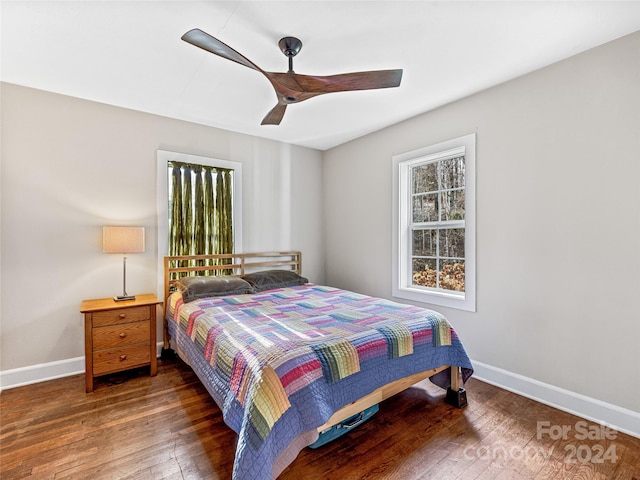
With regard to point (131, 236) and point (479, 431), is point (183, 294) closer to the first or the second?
point (131, 236)

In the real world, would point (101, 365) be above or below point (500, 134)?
below

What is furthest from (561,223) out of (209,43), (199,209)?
(199,209)

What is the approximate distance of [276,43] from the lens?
204 cm

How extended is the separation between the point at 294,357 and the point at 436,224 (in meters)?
2.23

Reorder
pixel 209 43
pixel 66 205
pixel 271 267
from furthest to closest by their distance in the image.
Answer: pixel 271 267 < pixel 66 205 < pixel 209 43

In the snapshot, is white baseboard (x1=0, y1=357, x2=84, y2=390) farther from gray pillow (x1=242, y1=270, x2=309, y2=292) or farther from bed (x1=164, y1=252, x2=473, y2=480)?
gray pillow (x1=242, y1=270, x2=309, y2=292)

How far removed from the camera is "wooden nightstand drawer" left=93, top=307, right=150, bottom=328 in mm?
2518

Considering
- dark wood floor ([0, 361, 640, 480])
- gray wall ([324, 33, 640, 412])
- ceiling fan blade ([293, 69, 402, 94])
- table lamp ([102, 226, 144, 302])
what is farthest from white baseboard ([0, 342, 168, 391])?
gray wall ([324, 33, 640, 412])

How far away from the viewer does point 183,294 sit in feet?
9.34

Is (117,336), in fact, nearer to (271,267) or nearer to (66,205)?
(66,205)

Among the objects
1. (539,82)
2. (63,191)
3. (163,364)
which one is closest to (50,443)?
(163,364)

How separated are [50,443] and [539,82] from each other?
422 centimetres

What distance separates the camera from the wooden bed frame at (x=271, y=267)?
5.95 feet

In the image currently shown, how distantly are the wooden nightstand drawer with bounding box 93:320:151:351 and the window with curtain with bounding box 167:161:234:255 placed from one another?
0.87 meters
